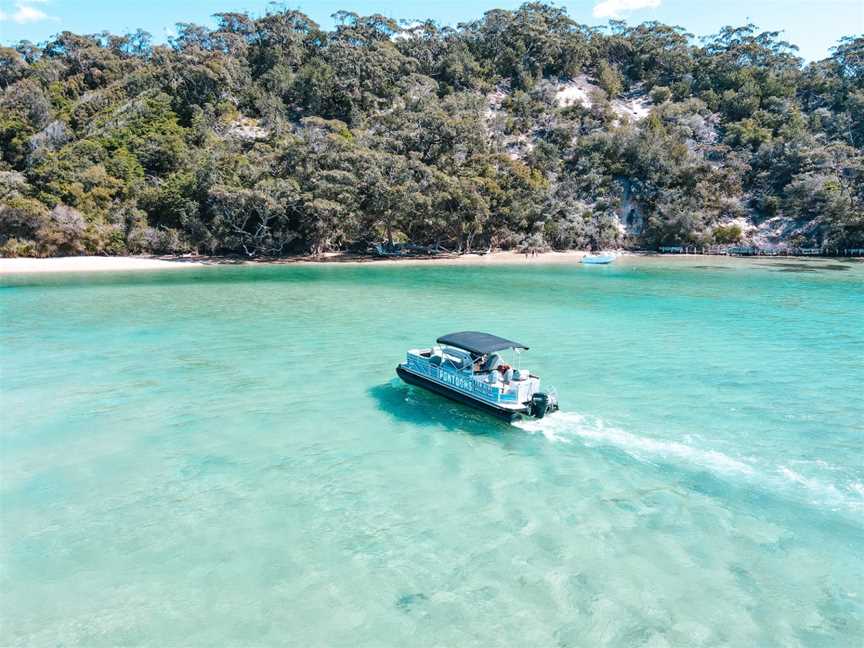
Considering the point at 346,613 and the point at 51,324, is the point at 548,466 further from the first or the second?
the point at 51,324

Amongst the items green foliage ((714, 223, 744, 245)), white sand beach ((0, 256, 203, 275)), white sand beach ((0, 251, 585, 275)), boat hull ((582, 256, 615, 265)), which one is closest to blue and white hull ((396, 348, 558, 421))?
white sand beach ((0, 251, 585, 275))

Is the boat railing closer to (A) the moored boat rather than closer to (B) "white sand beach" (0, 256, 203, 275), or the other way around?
(A) the moored boat

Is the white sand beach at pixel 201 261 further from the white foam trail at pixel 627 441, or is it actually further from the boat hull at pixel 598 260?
the white foam trail at pixel 627 441

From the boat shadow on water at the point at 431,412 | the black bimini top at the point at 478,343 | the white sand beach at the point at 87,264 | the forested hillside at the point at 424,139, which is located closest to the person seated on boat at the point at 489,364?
the black bimini top at the point at 478,343

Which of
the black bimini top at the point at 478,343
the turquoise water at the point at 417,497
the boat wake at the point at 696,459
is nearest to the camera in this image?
the turquoise water at the point at 417,497

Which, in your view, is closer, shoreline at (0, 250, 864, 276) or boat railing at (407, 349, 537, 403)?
boat railing at (407, 349, 537, 403)

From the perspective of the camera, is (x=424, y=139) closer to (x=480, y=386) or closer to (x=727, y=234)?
(x=727, y=234)

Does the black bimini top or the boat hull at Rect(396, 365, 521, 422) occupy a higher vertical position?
the black bimini top
